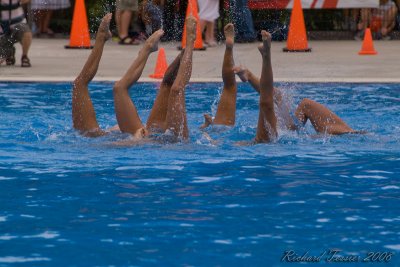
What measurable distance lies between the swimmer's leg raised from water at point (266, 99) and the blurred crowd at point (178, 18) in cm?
942

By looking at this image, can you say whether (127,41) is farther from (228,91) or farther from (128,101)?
(128,101)

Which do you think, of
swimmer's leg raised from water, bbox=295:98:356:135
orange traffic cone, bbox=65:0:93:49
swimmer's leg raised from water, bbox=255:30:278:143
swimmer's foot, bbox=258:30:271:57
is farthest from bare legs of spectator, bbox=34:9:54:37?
swimmer's foot, bbox=258:30:271:57

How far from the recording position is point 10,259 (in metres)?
5.32

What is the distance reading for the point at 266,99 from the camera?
26.1 ft

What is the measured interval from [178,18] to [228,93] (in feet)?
33.7

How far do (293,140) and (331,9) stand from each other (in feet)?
37.8

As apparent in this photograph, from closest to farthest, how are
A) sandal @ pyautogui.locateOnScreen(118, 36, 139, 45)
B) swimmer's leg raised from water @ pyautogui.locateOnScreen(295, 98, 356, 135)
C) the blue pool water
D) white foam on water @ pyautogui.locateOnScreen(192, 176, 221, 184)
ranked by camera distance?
1. the blue pool water
2. white foam on water @ pyautogui.locateOnScreen(192, 176, 221, 184)
3. swimmer's leg raised from water @ pyautogui.locateOnScreen(295, 98, 356, 135)
4. sandal @ pyautogui.locateOnScreen(118, 36, 139, 45)

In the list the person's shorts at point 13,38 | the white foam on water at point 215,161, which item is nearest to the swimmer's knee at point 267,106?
the white foam on water at point 215,161

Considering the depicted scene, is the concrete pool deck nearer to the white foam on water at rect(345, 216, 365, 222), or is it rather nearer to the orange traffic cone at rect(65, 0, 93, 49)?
the orange traffic cone at rect(65, 0, 93, 49)

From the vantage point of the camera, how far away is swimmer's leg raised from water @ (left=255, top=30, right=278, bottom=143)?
7.78 meters

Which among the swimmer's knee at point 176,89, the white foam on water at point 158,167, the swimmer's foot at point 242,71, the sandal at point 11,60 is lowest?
the white foam on water at point 158,167

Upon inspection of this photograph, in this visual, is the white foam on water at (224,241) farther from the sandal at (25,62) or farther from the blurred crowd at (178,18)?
the blurred crowd at (178,18)

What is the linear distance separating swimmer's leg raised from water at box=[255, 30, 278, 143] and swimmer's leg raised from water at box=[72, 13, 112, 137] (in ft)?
4.26

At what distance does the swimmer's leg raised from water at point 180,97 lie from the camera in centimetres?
793
